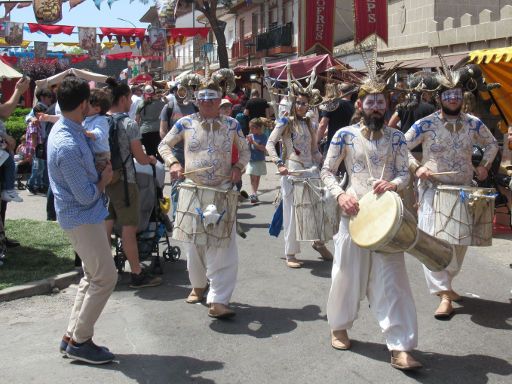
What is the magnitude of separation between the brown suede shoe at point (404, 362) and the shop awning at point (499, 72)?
20.0ft

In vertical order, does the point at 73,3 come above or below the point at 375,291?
above

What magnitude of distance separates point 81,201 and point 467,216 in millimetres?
3015

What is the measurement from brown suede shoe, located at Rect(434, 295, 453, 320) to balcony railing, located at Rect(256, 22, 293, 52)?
32.2 meters

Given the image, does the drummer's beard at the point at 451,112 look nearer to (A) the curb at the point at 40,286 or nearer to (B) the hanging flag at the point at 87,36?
(A) the curb at the point at 40,286

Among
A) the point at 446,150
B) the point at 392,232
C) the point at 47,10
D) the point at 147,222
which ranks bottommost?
Result: the point at 147,222

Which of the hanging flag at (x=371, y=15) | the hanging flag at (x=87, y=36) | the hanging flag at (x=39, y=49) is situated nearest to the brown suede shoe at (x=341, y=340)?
the hanging flag at (x=371, y=15)

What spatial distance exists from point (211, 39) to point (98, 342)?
1931 inches

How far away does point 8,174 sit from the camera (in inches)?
293

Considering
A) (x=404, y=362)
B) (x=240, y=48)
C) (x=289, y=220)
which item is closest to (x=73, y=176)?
(x=404, y=362)

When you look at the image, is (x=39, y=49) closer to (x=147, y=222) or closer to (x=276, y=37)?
(x=276, y=37)

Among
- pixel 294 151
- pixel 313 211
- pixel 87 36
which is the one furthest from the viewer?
pixel 87 36

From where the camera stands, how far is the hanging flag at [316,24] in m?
20.3

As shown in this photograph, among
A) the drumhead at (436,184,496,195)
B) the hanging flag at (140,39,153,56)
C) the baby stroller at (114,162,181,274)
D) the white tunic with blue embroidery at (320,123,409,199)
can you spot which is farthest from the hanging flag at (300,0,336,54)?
the white tunic with blue embroidery at (320,123,409,199)

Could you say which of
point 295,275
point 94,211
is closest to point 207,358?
point 94,211
